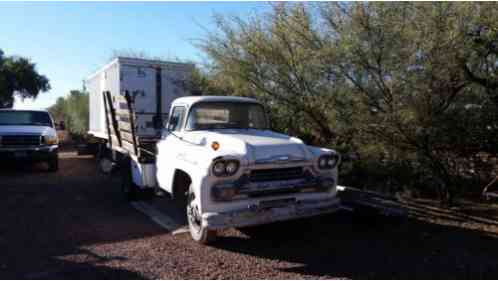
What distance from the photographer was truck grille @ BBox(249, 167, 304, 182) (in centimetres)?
497

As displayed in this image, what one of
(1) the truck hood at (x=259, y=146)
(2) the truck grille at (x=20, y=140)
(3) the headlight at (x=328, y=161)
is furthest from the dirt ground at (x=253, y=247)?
(2) the truck grille at (x=20, y=140)

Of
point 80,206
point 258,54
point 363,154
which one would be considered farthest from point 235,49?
point 80,206

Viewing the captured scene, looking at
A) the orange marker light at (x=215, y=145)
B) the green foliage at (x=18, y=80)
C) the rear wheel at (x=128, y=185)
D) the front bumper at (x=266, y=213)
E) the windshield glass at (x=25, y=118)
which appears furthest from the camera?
the green foliage at (x=18, y=80)

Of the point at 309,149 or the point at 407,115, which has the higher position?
the point at 407,115

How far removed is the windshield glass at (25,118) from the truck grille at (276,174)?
9.47 metres

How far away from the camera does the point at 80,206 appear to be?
7.39 meters

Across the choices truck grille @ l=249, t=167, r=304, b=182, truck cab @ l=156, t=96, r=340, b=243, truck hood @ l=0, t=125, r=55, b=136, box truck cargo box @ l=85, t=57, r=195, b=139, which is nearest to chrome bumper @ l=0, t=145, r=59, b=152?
truck hood @ l=0, t=125, r=55, b=136

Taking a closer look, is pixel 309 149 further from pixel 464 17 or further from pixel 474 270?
pixel 464 17

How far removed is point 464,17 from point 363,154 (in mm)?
2634

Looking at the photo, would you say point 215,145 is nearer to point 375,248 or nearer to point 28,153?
point 375,248

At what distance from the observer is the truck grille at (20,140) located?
10.8 meters

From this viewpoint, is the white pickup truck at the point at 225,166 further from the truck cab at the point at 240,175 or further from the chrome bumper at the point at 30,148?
the chrome bumper at the point at 30,148

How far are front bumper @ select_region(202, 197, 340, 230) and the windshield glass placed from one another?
9555 mm

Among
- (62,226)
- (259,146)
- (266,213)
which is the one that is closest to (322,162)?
(259,146)
